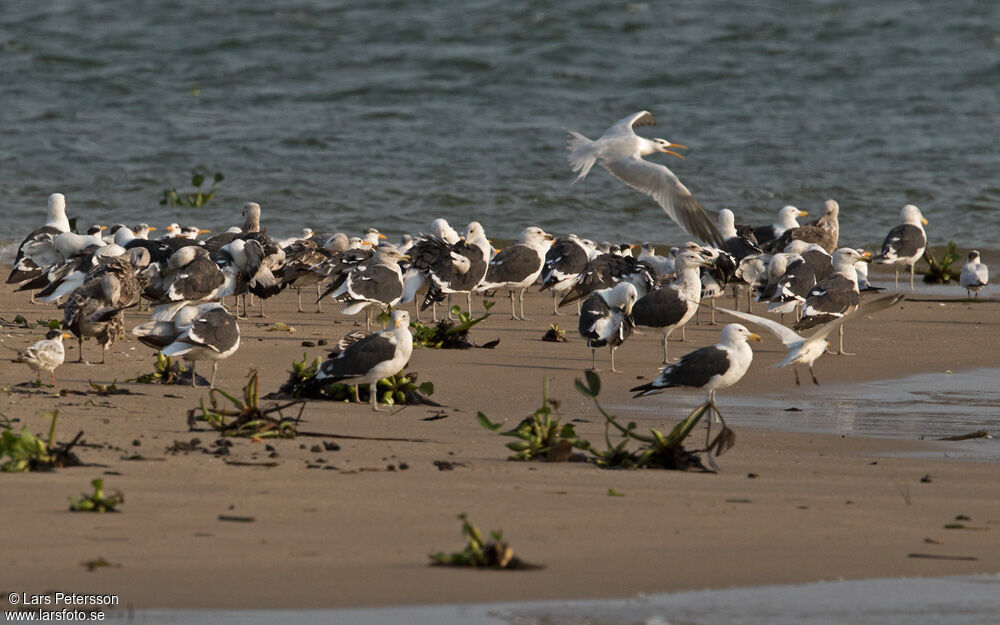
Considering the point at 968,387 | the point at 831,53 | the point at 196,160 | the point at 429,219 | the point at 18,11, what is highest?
the point at 18,11

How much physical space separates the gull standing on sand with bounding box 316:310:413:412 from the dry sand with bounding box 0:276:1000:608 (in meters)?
0.22

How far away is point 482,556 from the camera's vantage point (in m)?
5.30

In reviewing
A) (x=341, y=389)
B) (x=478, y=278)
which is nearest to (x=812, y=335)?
(x=341, y=389)

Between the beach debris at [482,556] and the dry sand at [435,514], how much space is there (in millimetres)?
54

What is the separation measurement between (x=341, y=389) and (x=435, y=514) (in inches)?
155

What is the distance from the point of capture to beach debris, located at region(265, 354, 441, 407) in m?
9.73

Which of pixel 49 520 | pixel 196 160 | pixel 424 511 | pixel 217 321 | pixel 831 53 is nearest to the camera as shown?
pixel 49 520

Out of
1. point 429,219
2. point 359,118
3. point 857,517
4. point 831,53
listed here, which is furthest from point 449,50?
point 857,517

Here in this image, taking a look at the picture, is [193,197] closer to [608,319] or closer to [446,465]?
[608,319]

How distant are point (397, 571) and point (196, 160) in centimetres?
2592

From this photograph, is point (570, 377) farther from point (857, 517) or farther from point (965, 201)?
point (965, 201)

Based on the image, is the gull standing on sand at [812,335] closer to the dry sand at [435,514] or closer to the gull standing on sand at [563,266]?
the dry sand at [435,514]

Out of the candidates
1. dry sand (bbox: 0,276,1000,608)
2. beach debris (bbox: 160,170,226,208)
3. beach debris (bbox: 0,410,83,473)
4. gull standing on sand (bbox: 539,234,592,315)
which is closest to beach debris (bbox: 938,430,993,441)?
dry sand (bbox: 0,276,1000,608)

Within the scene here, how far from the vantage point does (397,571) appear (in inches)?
207
